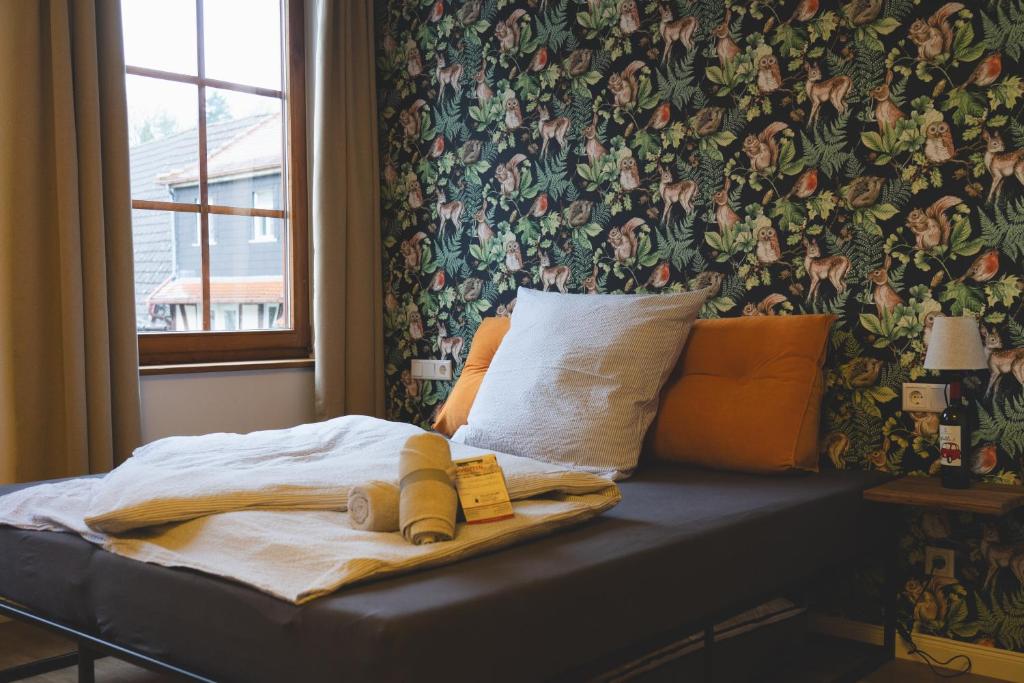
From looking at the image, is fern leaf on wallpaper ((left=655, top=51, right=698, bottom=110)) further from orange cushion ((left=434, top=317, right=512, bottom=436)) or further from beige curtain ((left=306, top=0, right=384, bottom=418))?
beige curtain ((left=306, top=0, right=384, bottom=418))

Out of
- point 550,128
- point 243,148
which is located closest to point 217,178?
point 243,148

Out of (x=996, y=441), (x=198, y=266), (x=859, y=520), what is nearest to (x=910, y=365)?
(x=996, y=441)

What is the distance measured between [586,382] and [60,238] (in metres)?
1.75

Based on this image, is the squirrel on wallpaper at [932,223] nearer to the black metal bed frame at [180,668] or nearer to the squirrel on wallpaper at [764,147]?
the squirrel on wallpaper at [764,147]

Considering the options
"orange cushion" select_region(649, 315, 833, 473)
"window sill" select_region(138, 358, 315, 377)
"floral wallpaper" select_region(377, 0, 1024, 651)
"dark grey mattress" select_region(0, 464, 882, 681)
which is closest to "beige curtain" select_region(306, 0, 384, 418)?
"window sill" select_region(138, 358, 315, 377)

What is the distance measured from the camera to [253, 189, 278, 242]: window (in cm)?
378

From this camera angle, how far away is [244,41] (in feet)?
12.3

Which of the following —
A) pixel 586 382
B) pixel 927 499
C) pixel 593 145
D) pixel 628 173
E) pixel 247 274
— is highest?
pixel 593 145

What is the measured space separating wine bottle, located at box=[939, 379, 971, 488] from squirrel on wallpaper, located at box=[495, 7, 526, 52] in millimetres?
2014

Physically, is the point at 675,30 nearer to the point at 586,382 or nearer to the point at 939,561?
the point at 586,382

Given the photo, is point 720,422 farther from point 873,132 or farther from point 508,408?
point 873,132

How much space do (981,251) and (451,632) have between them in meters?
1.82

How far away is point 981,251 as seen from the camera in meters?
→ 2.44

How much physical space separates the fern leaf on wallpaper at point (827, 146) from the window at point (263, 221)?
2146 mm
